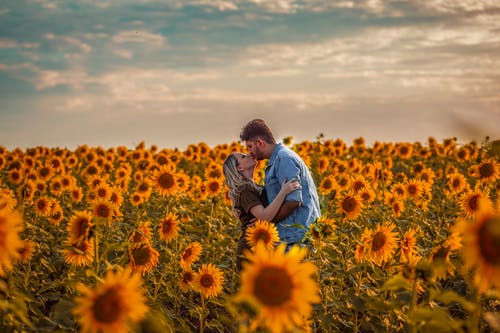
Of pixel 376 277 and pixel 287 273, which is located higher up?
pixel 287 273

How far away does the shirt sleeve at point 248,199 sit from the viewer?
193 inches

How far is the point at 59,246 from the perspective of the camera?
701 cm

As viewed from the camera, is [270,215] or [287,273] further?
[270,215]

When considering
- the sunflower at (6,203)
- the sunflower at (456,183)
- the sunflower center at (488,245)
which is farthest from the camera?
the sunflower at (456,183)

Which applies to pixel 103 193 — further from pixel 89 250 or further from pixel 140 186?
pixel 89 250

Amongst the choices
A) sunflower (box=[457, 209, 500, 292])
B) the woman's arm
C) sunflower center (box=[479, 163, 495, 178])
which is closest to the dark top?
the woman's arm

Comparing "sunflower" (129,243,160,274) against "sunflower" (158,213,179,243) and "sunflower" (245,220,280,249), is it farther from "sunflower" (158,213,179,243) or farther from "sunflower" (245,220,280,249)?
"sunflower" (158,213,179,243)

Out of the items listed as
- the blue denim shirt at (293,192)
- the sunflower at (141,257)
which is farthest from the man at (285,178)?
the sunflower at (141,257)

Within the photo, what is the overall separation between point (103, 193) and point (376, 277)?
12.9 feet

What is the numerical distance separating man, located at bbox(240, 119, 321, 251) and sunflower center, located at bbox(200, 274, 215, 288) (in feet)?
2.61

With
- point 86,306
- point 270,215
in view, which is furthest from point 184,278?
point 86,306

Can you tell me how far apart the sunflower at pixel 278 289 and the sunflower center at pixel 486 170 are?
6232 millimetres

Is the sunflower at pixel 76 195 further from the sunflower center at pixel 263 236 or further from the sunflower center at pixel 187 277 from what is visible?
the sunflower center at pixel 263 236

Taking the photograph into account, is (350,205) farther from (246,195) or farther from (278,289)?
(278,289)
